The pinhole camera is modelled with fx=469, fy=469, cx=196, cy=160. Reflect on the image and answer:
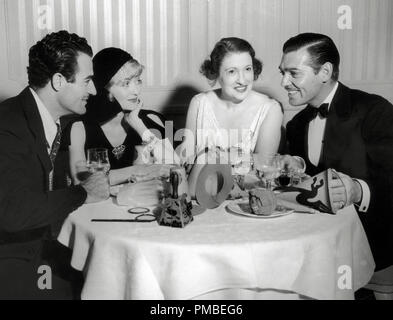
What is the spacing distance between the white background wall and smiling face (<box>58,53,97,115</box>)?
82 cm

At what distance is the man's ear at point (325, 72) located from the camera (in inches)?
96.4

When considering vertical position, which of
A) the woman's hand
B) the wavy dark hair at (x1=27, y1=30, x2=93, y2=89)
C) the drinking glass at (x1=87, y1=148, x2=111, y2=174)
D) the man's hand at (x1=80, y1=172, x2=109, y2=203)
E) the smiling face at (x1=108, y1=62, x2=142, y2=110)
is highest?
the wavy dark hair at (x1=27, y1=30, x2=93, y2=89)

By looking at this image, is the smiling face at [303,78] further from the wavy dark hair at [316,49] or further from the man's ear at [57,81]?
the man's ear at [57,81]

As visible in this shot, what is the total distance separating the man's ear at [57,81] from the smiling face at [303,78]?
1162 mm

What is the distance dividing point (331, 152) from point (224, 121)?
0.64 metres

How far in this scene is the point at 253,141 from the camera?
8.63ft

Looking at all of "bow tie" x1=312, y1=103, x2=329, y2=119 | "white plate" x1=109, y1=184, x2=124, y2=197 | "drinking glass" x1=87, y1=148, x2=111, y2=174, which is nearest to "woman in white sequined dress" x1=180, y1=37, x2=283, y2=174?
"bow tie" x1=312, y1=103, x2=329, y2=119

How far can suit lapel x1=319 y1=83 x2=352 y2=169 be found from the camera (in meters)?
2.32

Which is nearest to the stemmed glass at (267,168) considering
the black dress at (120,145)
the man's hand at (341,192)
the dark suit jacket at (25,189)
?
the man's hand at (341,192)

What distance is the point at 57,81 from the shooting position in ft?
6.75

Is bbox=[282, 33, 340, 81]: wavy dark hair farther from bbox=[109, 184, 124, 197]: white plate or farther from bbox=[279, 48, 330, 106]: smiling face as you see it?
bbox=[109, 184, 124, 197]: white plate

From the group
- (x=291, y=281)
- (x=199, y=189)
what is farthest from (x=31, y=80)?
(x=291, y=281)

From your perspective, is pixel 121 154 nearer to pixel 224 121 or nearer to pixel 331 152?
pixel 224 121

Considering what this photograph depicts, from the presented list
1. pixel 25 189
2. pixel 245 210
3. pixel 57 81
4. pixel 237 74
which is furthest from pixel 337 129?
pixel 25 189
